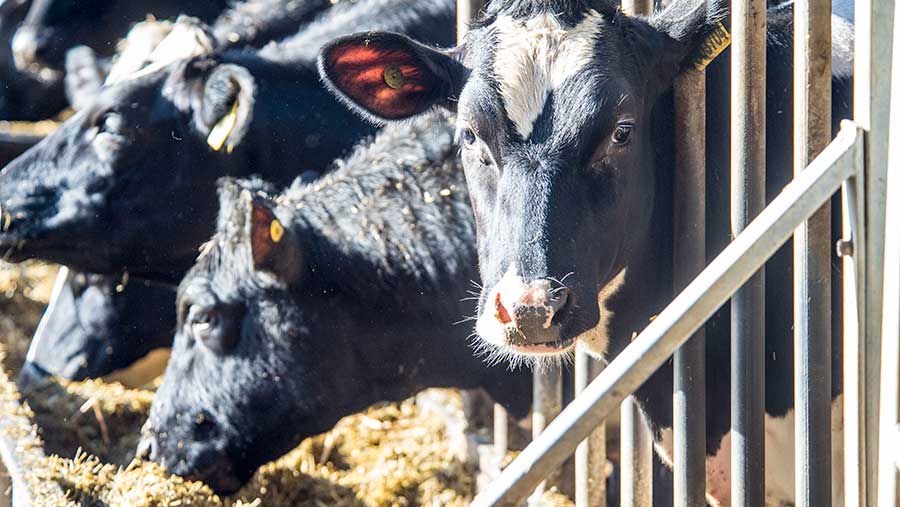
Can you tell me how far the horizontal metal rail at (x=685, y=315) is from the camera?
7.63 feet

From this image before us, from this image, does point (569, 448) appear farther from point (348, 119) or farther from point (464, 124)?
point (348, 119)

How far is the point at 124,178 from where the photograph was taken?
5.54 meters

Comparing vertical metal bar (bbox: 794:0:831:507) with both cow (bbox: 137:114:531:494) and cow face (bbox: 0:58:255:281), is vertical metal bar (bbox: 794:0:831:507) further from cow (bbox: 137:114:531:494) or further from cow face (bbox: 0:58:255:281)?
cow face (bbox: 0:58:255:281)

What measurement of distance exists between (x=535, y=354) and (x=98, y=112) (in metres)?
3.41

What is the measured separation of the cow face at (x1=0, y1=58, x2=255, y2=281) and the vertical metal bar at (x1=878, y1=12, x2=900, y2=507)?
144 inches

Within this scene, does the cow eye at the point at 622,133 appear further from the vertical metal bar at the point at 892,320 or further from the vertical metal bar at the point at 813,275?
the vertical metal bar at the point at 892,320

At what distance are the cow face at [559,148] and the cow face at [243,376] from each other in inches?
49.4

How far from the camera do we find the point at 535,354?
292cm

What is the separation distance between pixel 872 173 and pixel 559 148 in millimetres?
878

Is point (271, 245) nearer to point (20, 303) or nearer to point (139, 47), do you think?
point (139, 47)

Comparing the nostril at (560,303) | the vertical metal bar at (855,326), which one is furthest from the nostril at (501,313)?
the vertical metal bar at (855,326)

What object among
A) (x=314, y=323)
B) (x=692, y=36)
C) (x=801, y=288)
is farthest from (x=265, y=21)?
(x=801, y=288)

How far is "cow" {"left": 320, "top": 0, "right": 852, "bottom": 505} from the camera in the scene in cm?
293

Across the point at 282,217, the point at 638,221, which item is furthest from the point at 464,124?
the point at 282,217
